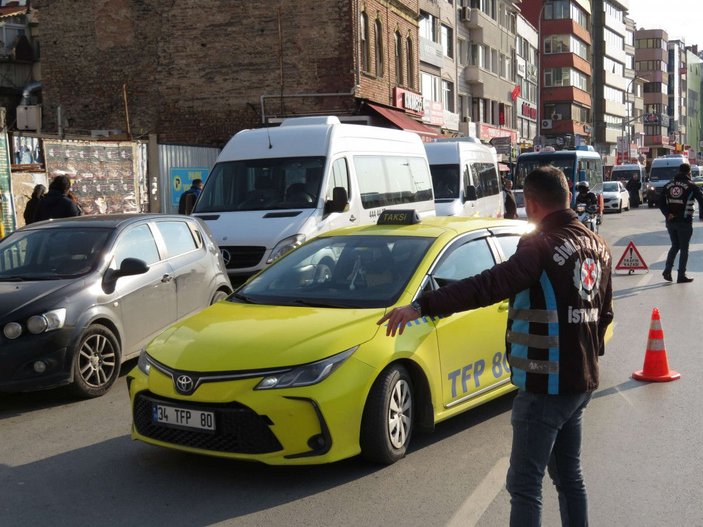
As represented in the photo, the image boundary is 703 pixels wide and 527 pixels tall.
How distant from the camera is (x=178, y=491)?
5254 millimetres

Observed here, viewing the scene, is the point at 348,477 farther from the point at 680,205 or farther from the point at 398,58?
the point at 398,58

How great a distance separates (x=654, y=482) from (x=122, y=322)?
15.9ft

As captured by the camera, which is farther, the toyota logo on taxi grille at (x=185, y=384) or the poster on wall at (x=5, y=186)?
the poster on wall at (x=5, y=186)

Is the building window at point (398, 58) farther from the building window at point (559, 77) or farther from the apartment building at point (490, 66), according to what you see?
the building window at point (559, 77)

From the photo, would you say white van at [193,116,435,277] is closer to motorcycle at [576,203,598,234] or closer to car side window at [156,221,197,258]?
car side window at [156,221,197,258]

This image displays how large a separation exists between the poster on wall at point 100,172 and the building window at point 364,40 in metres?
10.7

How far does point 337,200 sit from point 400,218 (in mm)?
5573

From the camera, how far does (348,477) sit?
5.42m

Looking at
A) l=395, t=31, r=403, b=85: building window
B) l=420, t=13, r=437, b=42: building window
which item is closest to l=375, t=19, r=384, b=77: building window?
l=395, t=31, r=403, b=85: building window

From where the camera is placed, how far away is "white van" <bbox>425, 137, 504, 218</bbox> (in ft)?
63.3

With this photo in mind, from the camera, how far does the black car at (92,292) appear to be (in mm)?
7332

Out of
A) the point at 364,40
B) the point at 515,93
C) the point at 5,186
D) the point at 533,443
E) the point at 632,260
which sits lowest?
the point at 632,260

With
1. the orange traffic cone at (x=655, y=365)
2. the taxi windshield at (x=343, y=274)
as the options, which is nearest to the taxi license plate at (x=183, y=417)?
the taxi windshield at (x=343, y=274)

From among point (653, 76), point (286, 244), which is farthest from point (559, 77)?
point (286, 244)
